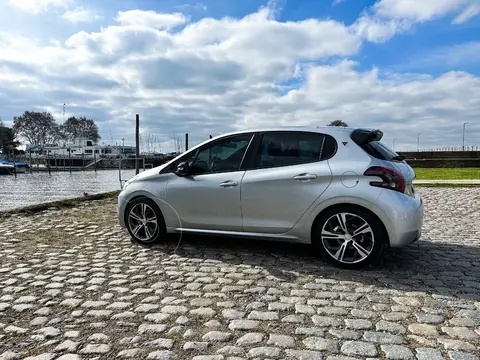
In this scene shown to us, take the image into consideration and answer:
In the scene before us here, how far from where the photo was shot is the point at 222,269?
15.6 ft

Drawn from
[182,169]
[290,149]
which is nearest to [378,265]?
[290,149]

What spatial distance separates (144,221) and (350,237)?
10.1 ft

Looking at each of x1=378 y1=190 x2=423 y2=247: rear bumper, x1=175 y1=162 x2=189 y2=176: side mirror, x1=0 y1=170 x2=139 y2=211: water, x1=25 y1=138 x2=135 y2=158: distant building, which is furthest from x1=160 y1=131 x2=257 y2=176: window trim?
x1=25 y1=138 x2=135 y2=158: distant building

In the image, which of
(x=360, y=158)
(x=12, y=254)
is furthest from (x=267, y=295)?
(x=12, y=254)

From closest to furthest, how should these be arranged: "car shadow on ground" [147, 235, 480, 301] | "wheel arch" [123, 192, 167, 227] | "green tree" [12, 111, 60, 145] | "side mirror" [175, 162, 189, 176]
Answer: "car shadow on ground" [147, 235, 480, 301]
"side mirror" [175, 162, 189, 176]
"wheel arch" [123, 192, 167, 227]
"green tree" [12, 111, 60, 145]

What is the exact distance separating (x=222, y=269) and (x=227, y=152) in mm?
1643

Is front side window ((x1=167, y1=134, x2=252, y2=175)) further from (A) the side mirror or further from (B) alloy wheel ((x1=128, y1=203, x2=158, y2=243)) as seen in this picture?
(B) alloy wheel ((x1=128, y1=203, x2=158, y2=243))

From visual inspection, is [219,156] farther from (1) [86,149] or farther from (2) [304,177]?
(1) [86,149]

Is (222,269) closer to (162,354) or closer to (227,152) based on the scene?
(227,152)

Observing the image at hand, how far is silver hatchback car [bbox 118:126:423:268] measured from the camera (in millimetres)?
4523

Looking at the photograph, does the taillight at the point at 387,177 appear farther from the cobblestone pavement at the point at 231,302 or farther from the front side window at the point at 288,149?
the cobblestone pavement at the point at 231,302

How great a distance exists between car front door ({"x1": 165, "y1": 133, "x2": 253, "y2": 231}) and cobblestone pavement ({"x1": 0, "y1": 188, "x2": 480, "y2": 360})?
1.56ft

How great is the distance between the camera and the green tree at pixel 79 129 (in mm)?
107938

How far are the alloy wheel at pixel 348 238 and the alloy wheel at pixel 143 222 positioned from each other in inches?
102
